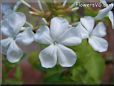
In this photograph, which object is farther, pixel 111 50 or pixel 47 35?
pixel 111 50

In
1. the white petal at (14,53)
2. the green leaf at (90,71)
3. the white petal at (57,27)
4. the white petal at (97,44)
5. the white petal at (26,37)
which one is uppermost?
the white petal at (57,27)

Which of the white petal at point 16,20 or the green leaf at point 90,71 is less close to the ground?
the white petal at point 16,20

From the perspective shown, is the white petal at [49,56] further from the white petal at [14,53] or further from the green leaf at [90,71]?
the green leaf at [90,71]

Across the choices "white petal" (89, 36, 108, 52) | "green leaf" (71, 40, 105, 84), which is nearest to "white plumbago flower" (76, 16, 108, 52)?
"white petal" (89, 36, 108, 52)

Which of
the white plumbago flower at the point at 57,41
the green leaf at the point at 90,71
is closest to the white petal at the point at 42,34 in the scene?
the white plumbago flower at the point at 57,41

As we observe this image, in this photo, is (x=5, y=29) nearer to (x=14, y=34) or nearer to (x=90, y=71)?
(x=14, y=34)

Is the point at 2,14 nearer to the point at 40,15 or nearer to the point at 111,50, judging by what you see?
the point at 40,15

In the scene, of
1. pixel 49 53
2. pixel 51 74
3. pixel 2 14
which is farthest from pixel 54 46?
pixel 51 74
